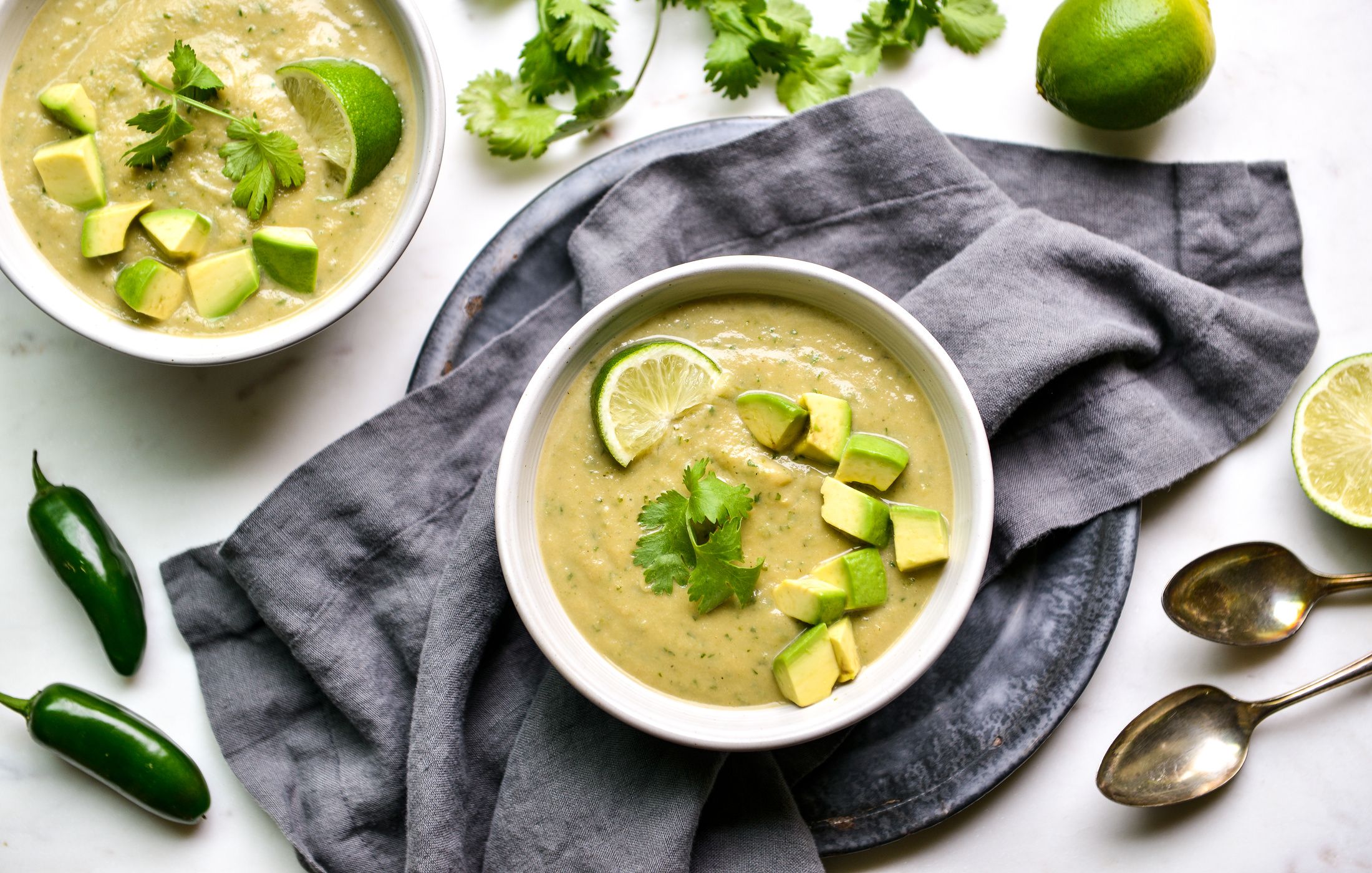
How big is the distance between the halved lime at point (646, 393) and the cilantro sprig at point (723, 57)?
2.44ft

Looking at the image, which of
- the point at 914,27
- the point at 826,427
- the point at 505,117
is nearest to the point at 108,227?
the point at 505,117

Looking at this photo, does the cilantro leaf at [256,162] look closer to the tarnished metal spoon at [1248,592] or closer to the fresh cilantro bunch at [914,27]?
the fresh cilantro bunch at [914,27]

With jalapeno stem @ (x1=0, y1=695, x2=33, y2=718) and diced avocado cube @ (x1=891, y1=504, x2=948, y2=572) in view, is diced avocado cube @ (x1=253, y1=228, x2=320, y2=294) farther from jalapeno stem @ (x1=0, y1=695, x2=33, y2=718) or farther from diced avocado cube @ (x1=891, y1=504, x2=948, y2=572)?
diced avocado cube @ (x1=891, y1=504, x2=948, y2=572)

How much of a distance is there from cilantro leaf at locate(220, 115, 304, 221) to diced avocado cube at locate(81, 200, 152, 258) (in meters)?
0.22

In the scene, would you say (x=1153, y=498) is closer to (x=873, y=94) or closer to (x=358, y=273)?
(x=873, y=94)

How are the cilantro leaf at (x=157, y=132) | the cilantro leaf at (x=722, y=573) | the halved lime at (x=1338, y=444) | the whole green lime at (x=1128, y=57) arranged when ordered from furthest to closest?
the halved lime at (x=1338, y=444), the whole green lime at (x=1128, y=57), the cilantro leaf at (x=157, y=132), the cilantro leaf at (x=722, y=573)

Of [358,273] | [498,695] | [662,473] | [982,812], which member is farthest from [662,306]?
[982,812]

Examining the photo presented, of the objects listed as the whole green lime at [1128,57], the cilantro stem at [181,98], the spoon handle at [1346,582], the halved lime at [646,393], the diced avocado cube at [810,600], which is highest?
the cilantro stem at [181,98]

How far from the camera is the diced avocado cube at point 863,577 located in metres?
1.94

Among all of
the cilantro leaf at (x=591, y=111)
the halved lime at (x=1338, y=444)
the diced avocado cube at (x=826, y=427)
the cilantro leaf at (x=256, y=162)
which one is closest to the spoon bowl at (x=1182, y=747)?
the halved lime at (x=1338, y=444)

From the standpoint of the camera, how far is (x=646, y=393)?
1978 millimetres

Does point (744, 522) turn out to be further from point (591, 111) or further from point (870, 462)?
point (591, 111)

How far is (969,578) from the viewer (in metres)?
1.90

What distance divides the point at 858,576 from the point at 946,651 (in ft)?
1.64
